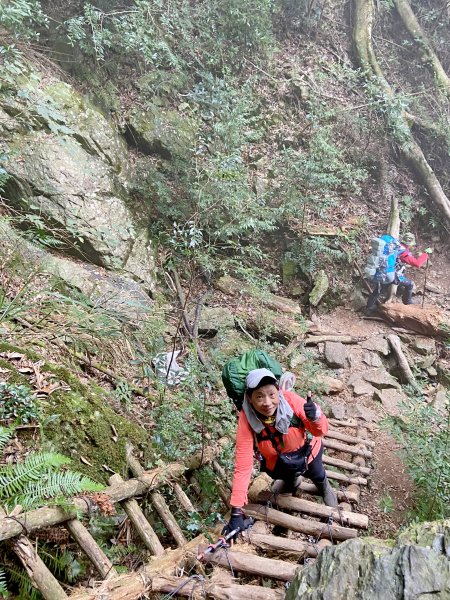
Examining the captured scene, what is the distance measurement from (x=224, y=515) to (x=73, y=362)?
1.93 metres

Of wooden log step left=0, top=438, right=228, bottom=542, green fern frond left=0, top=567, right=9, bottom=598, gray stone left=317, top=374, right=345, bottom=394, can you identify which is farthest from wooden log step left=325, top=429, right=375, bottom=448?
green fern frond left=0, top=567, right=9, bottom=598

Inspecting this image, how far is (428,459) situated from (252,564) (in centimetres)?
278

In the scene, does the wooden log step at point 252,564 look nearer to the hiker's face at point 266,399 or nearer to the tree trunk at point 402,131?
the hiker's face at point 266,399

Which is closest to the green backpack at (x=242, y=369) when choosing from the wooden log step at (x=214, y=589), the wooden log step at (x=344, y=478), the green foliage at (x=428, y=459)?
the wooden log step at (x=214, y=589)

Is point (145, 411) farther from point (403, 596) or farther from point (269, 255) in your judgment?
point (269, 255)

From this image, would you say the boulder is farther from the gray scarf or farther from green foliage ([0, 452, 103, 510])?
green foliage ([0, 452, 103, 510])

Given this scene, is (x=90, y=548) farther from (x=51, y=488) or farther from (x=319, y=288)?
(x=319, y=288)

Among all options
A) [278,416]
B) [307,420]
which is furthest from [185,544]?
[307,420]

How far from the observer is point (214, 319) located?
24.1 ft

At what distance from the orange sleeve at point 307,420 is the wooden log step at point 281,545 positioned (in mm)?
679

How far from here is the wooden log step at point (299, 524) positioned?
299 centimetres

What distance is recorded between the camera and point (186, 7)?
9.09m

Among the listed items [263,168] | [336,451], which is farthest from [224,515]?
[263,168]

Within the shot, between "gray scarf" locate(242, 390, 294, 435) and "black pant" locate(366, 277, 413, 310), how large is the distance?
702 cm
